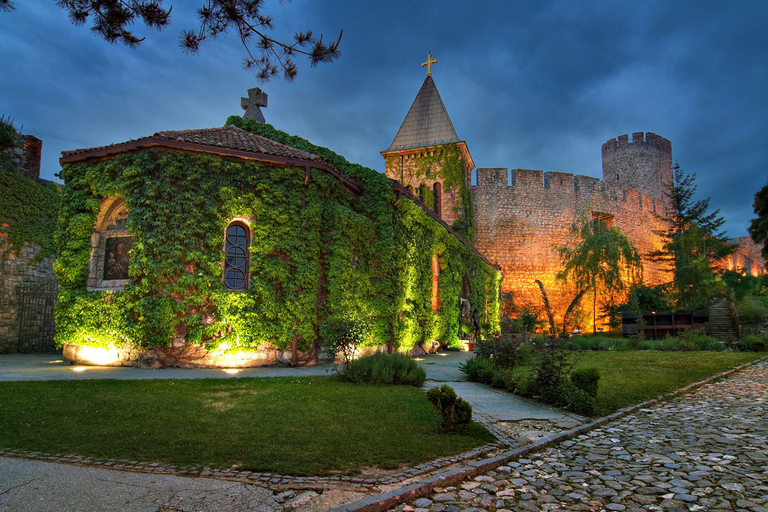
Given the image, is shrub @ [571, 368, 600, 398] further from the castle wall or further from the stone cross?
the castle wall

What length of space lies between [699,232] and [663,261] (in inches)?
123

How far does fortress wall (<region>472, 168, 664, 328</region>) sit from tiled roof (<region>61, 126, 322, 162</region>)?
20.3 meters

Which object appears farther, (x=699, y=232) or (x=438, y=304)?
(x=699, y=232)

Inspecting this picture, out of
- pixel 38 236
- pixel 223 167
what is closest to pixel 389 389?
pixel 223 167

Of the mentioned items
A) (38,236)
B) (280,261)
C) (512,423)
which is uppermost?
(38,236)

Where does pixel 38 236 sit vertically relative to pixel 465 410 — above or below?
above

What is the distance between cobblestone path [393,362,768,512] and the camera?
3.22m

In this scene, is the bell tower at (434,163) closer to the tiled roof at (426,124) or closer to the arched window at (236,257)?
the tiled roof at (426,124)

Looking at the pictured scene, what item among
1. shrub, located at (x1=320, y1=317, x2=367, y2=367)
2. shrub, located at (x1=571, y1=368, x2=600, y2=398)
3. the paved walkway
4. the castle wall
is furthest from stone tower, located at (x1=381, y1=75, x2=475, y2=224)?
the castle wall

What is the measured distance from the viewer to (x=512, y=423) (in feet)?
18.8

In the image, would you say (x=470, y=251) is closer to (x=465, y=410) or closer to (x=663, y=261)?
(x=465, y=410)

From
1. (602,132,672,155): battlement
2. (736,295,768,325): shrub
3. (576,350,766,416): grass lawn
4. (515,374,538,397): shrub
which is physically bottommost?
(576,350,766,416): grass lawn

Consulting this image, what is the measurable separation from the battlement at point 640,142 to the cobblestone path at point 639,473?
40.3 m

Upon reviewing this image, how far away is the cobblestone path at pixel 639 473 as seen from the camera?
322 cm
